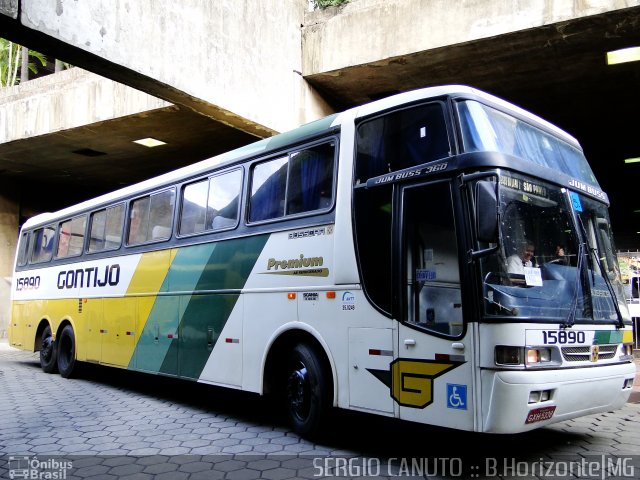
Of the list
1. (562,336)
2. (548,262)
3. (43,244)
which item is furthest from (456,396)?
(43,244)

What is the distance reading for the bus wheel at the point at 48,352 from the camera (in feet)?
36.7

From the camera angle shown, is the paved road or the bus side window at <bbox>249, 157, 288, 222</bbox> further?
the bus side window at <bbox>249, 157, 288, 222</bbox>

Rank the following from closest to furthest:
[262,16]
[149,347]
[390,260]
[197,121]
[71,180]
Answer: [390,260]
[149,347]
[262,16]
[197,121]
[71,180]

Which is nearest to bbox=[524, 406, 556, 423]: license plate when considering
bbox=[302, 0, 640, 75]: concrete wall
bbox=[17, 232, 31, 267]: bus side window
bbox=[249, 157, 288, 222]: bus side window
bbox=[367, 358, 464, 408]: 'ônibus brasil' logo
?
bbox=[367, 358, 464, 408]: 'ônibus brasil' logo

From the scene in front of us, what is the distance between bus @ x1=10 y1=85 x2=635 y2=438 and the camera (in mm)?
4227

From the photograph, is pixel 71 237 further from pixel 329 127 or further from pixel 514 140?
pixel 514 140

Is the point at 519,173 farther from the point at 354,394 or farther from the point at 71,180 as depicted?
the point at 71,180

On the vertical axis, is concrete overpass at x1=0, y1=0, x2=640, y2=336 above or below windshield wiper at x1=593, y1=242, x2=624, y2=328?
above

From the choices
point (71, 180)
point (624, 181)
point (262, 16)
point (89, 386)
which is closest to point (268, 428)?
point (89, 386)

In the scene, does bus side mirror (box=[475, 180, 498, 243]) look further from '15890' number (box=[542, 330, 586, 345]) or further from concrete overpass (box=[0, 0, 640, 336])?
concrete overpass (box=[0, 0, 640, 336])

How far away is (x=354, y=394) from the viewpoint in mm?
5102

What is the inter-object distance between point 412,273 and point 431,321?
44cm

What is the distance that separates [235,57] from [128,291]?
461 centimetres

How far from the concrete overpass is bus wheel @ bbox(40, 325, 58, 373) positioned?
4855 mm
